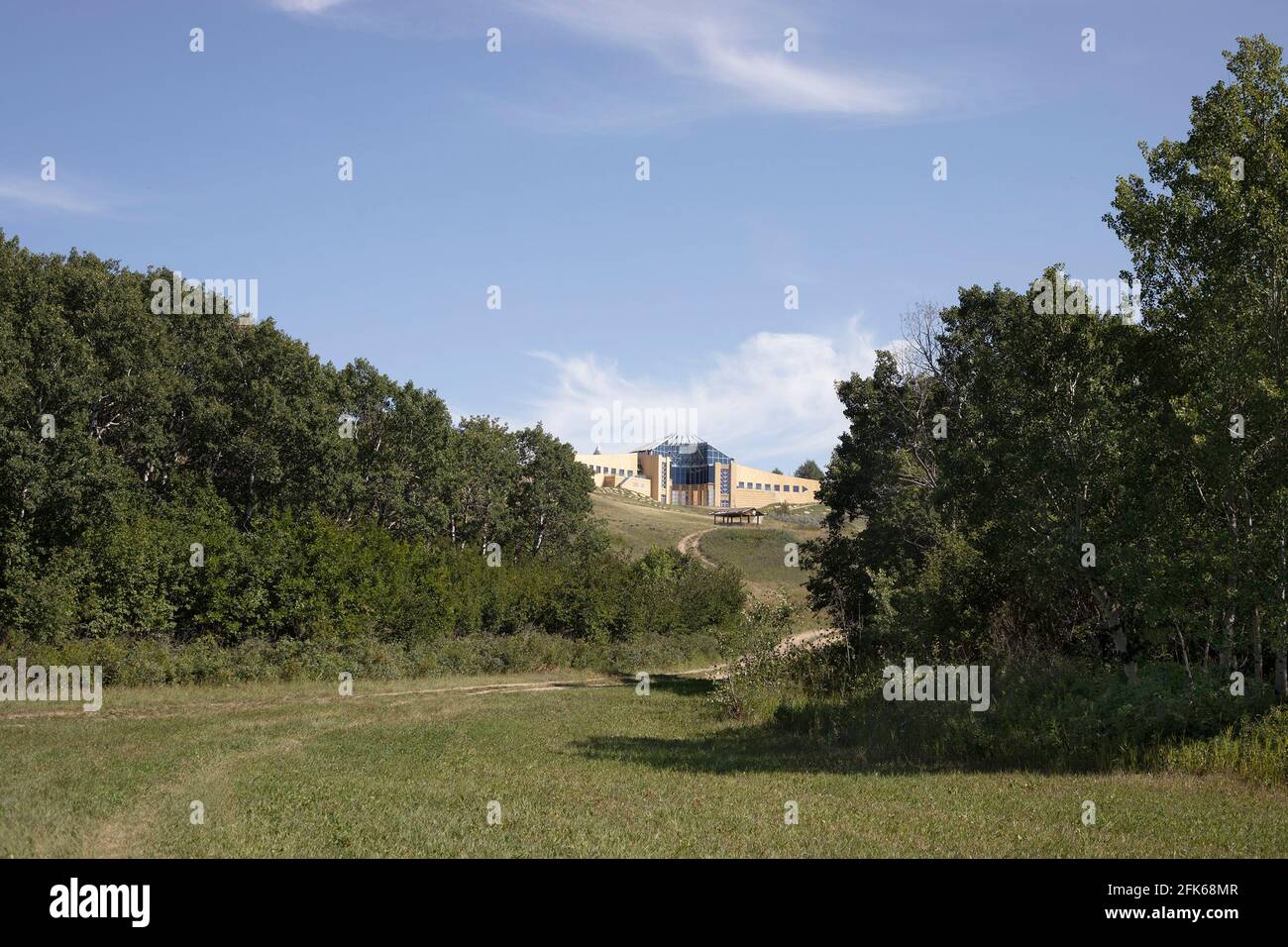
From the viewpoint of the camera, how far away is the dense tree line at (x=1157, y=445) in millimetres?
16078

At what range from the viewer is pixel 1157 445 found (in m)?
18.1

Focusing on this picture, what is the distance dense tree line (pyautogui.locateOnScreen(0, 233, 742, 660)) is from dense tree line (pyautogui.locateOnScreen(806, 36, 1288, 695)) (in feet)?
78.4

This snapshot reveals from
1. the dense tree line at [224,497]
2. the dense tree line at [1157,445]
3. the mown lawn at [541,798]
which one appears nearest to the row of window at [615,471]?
the dense tree line at [224,497]

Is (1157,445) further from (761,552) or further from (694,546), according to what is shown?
(694,546)

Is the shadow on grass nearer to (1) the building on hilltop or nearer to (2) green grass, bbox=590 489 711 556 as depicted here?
(2) green grass, bbox=590 489 711 556

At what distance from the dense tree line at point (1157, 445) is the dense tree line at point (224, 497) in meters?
23.9

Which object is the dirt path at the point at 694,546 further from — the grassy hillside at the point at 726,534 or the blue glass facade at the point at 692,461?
the blue glass facade at the point at 692,461

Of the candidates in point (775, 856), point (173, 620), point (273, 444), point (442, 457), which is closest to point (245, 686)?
point (173, 620)

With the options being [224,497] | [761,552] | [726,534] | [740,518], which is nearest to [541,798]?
[224,497]

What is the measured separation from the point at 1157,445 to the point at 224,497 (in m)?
35.6

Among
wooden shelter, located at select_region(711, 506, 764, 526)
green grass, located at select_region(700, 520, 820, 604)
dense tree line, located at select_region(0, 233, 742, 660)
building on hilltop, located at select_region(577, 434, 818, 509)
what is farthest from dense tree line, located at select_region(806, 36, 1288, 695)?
building on hilltop, located at select_region(577, 434, 818, 509)

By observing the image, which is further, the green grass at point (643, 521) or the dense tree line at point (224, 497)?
the green grass at point (643, 521)

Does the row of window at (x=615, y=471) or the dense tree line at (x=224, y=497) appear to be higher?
the row of window at (x=615, y=471)

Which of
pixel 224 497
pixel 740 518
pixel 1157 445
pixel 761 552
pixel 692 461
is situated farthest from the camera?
pixel 692 461
